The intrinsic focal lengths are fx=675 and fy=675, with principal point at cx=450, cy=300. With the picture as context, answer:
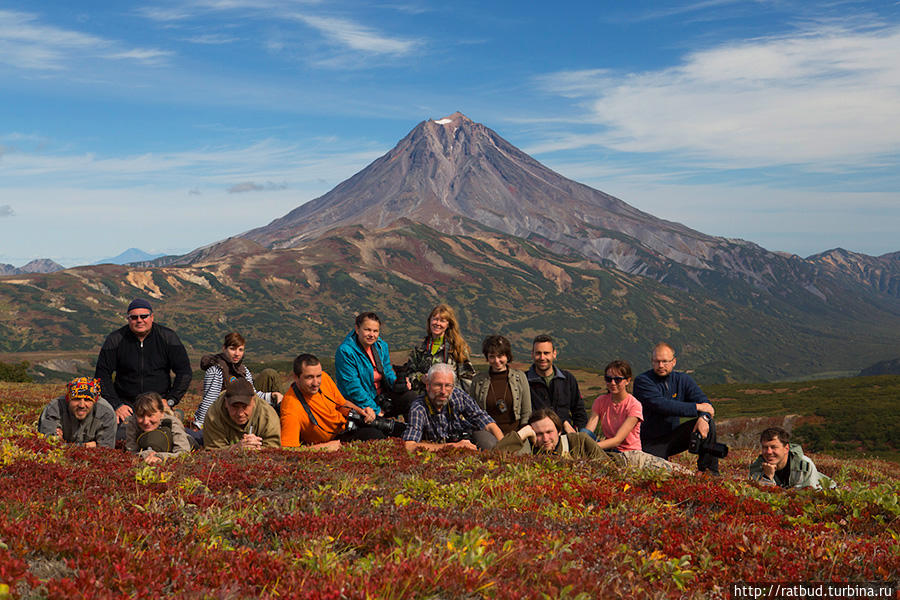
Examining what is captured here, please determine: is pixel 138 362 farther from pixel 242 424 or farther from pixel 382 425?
pixel 382 425

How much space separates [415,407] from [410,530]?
19.8 ft

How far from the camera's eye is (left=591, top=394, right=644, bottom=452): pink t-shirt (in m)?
11.6

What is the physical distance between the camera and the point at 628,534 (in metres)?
6.53

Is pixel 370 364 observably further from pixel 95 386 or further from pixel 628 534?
pixel 628 534

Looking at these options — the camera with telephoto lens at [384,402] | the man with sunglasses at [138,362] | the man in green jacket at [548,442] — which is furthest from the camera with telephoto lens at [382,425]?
the man in green jacket at [548,442]

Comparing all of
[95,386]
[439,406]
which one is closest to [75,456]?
[95,386]

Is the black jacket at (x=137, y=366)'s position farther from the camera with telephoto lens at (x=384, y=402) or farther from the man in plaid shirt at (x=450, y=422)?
the man in plaid shirt at (x=450, y=422)

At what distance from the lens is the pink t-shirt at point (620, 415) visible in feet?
37.9

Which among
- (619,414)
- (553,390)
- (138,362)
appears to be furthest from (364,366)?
(619,414)

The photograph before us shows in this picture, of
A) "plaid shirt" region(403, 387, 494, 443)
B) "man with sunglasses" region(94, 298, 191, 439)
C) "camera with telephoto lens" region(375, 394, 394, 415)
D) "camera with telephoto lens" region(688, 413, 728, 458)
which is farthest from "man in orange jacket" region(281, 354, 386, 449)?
"camera with telephoto lens" region(688, 413, 728, 458)

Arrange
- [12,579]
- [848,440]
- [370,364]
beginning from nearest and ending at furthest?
[12,579], [370,364], [848,440]

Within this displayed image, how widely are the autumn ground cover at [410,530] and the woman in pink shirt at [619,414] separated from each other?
168 centimetres

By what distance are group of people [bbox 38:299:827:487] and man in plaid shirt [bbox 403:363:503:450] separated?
2cm

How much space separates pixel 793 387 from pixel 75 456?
12069 cm
